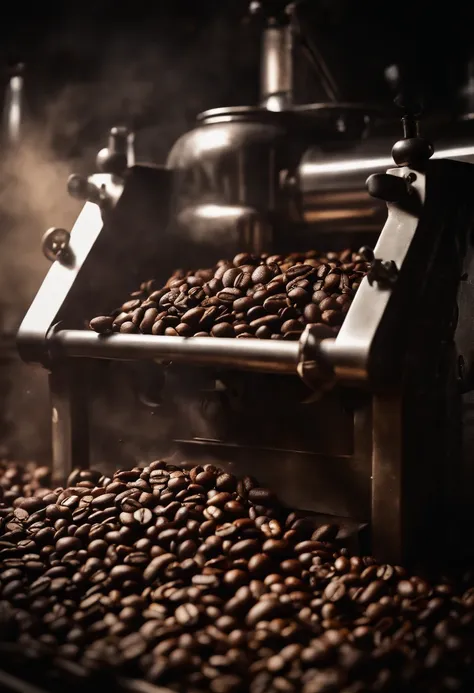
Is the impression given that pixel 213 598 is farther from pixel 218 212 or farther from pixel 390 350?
pixel 218 212

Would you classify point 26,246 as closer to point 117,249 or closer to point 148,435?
point 117,249

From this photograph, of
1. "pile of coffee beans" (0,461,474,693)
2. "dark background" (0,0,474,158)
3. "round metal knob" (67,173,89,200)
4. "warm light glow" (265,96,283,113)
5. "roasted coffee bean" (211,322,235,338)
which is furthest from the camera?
"dark background" (0,0,474,158)

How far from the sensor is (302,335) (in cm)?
160

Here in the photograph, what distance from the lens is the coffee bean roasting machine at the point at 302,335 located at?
162 cm

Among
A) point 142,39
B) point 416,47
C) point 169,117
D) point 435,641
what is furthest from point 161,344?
point 142,39

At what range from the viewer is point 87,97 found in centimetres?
359

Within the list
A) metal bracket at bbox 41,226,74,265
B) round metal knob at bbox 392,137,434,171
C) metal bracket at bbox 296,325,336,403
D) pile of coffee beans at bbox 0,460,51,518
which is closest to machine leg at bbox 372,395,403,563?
metal bracket at bbox 296,325,336,403

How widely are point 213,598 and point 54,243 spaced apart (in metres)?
1.30

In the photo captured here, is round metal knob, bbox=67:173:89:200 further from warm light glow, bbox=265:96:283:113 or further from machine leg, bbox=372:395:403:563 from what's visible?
machine leg, bbox=372:395:403:563

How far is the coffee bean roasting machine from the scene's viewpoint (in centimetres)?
162

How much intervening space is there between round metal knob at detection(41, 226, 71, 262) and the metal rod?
0.33m

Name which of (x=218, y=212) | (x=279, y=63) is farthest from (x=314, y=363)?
(x=279, y=63)

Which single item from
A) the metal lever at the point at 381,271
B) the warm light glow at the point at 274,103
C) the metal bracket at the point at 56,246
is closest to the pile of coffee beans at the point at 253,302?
the metal lever at the point at 381,271

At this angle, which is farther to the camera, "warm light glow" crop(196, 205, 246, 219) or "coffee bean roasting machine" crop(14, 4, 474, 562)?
"warm light glow" crop(196, 205, 246, 219)
